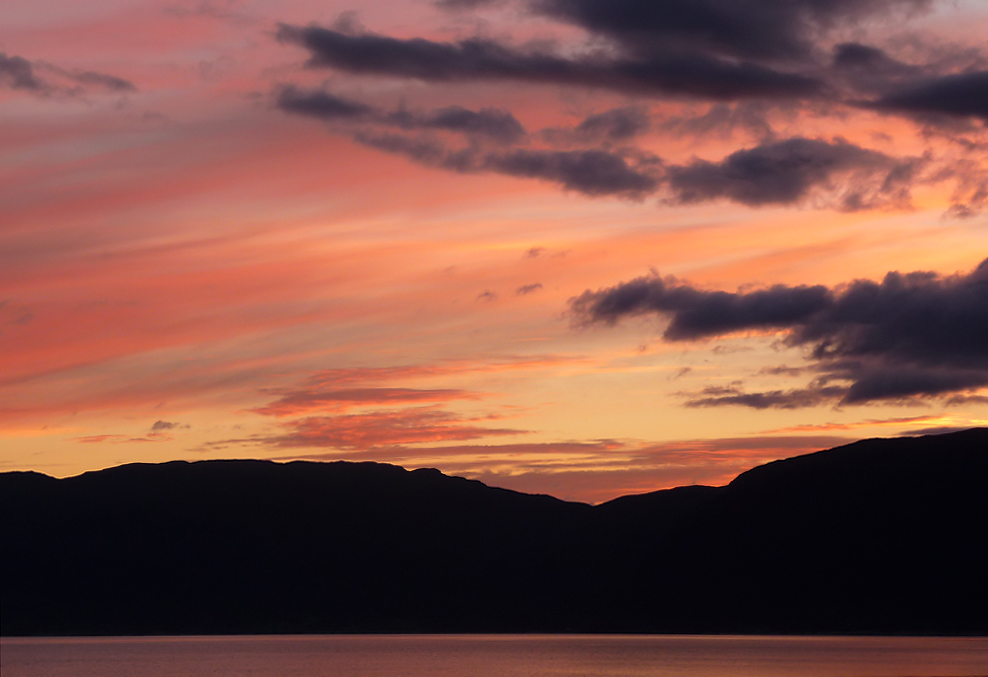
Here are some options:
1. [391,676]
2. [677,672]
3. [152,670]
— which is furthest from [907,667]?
[152,670]

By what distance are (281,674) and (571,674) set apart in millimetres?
45999

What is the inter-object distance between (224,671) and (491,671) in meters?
43.0

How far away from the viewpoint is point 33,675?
183 m

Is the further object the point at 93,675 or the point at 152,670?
the point at 152,670

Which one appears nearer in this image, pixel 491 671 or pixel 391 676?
pixel 391 676

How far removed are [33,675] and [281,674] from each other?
3798cm

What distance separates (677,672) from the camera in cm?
19425

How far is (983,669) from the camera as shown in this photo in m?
184

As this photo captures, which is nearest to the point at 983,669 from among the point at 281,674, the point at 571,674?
the point at 571,674

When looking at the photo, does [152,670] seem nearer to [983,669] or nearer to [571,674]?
[571,674]

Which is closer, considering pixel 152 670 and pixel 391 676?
pixel 391 676

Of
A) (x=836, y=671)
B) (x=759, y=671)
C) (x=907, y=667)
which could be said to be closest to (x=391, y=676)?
(x=759, y=671)

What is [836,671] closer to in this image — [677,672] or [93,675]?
[677,672]

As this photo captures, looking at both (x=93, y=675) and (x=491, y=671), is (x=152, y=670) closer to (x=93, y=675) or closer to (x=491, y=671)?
(x=93, y=675)
